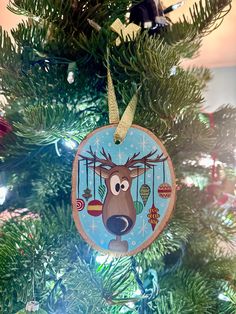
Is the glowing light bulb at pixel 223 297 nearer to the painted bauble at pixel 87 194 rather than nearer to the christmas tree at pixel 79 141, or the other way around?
the christmas tree at pixel 79 141

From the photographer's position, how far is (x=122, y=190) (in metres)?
0.40

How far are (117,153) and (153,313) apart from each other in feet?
0.61

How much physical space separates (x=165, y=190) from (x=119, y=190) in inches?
1.8

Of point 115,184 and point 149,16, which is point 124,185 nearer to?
point 115,184

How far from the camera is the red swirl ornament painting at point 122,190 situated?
389 millimetres

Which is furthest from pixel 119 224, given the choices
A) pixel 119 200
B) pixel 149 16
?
pixel 149 16

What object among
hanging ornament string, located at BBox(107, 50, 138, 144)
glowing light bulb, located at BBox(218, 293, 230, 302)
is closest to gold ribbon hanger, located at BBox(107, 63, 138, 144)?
hanging ornament string, located at BBox(107, 50, 138, 144)

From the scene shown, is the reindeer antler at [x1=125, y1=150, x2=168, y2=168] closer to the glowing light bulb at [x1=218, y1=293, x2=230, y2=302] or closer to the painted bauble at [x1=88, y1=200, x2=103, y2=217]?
the painted bauble at [x1=88, y1=200, x2=103, y2=217]

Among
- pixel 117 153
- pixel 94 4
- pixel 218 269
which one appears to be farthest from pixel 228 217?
pixel 94 4

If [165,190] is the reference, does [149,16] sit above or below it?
above

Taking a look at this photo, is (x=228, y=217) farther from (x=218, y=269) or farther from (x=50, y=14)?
(x=50, y=14)

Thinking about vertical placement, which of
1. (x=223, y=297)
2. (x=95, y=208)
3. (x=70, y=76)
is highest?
(x=70, y=76)

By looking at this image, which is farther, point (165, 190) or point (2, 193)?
point (2, 193)

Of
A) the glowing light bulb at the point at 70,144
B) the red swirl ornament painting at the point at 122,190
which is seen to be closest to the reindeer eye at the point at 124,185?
the red swirl ornament painting at the point at 122,190
